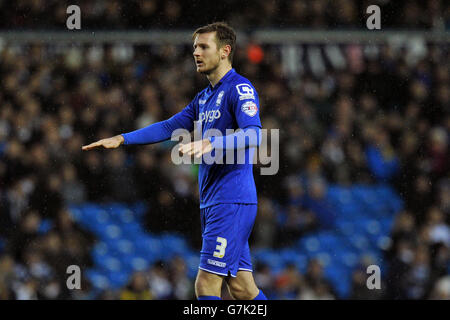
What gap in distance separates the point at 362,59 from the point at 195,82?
358cm

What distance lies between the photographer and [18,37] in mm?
13664

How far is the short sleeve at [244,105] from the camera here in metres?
4.70

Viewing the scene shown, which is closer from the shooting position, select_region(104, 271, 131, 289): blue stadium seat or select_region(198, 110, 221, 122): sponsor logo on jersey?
select_region(198, 110, 221, 122): sponsor logo on jersey

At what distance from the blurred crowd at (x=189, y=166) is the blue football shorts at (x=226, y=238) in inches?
212

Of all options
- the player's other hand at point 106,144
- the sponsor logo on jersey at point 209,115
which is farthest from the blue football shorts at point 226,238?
the player's other hand at point 106,144

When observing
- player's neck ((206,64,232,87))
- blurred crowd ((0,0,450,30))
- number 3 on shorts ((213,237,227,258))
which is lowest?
number 3 on shorts ((213,237,227,258))

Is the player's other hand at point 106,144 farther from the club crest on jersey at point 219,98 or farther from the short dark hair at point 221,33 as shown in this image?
the short dark hair at point 221,33

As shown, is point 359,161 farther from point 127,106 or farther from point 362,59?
point 127,106

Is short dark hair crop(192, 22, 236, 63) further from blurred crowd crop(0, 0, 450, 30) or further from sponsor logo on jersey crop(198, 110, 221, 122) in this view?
blurred crowd crop(0, 0, 450, 30)

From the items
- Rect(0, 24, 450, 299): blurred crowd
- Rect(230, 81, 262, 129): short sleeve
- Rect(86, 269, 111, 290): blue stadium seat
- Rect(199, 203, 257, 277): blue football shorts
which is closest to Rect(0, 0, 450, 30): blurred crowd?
Rect(0, 24, 450, 299): blurred crowd

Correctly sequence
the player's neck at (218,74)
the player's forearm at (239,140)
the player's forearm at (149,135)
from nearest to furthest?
the player's forearm at (239,140), the player's neck at (218,74), the player's forearm at (149,135)

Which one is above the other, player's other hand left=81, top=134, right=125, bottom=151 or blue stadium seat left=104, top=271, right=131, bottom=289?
player's other hand left=81, top=134, right=125, bottom=151

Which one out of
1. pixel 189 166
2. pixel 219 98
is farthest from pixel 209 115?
pixel 189 166

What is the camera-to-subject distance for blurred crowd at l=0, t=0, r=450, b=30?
45.2ft
